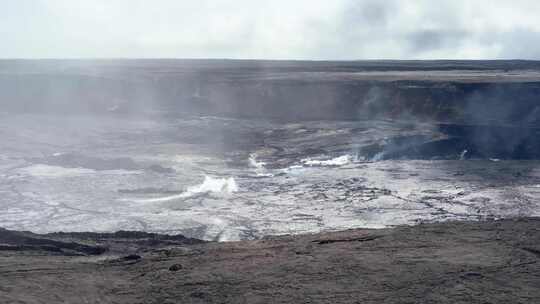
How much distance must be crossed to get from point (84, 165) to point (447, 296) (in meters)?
14.6

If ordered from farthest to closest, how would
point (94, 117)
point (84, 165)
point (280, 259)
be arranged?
1. point (94, 117)
2. point (84, 165)
3. point (280, 259)

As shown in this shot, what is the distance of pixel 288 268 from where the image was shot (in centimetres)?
875

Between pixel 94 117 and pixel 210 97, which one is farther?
pixel 210 97

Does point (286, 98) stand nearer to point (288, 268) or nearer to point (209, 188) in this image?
point (209, 188)

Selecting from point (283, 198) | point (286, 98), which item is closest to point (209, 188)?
point (283, 198)

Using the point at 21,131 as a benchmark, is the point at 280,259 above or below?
below

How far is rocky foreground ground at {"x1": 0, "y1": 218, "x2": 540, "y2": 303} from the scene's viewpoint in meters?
7.85

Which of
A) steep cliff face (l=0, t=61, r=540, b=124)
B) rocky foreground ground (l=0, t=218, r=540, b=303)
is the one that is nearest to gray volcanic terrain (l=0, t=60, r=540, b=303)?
rocky foreground ground (l=0, t=218, r=540, b=303)

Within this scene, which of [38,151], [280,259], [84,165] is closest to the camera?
[280,259]

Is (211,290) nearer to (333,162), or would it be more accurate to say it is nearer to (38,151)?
(333,162)

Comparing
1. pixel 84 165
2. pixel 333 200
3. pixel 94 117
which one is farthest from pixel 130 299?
pixel 94 117

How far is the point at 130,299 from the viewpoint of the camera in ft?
25.5

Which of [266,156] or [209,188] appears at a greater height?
[266,156]

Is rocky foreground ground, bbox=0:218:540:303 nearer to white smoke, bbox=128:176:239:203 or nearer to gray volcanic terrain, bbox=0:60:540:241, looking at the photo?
gray volcanic terrain, bbox=0:60:540:241
